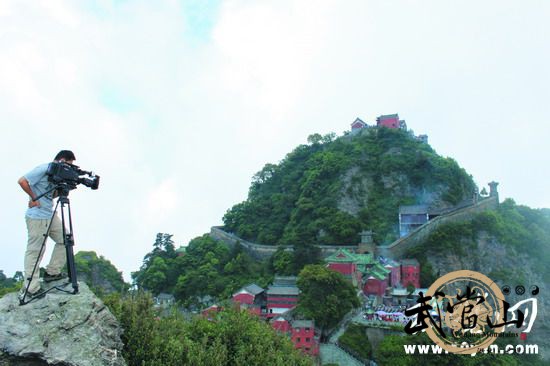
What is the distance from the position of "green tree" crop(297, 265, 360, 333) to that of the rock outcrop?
19.7m

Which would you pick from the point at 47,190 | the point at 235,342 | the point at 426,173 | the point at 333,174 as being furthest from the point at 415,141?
the point at 47,190

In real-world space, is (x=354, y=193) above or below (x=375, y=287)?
above

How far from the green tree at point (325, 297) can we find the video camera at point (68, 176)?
20.2 metres

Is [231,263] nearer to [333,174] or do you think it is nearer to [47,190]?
[333,174]

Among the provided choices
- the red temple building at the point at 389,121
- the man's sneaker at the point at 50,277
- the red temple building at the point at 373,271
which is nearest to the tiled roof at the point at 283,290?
the red temple building at the point at 373,271

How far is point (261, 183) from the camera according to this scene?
166ft

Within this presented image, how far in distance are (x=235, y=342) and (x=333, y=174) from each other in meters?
34.8

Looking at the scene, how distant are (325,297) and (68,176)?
69.8 ft

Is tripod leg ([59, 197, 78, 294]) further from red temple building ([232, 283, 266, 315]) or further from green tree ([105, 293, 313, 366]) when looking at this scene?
red temple building ([232, 283, 266, 315])

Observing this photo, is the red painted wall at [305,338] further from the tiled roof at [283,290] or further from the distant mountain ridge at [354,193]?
the distant mountain ridge at [354,193]

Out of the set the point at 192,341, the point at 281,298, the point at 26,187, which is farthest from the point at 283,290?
the point at 26,187

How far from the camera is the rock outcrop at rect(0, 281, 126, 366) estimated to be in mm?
5051

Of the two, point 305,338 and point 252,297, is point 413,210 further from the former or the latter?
point 305,338

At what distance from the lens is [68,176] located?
5.44m
